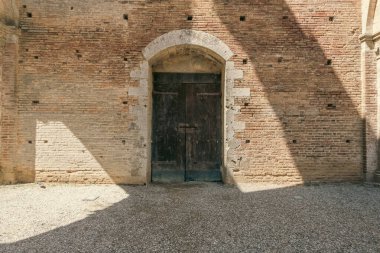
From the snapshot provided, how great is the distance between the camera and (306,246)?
2971 millimetres

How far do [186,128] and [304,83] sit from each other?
2.99 metres

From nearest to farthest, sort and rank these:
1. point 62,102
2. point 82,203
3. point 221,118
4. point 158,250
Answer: point 158,250
point 82,203
point 62,102
point 221,118

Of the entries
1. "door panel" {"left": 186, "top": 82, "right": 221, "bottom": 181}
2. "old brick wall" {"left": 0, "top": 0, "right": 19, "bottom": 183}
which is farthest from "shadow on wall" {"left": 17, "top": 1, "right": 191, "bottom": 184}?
"door panel" {"left": 186, "top": 82, "right": 221, "bottom": 181}

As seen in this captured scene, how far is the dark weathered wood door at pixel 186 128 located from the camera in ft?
22.0

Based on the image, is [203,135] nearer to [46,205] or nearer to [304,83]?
[304,83]

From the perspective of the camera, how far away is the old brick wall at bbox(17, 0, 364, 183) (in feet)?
19.9

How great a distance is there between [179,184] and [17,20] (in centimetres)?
530

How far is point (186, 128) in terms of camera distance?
675 cm

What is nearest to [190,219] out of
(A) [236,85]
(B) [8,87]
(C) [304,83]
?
(A) [236,85]

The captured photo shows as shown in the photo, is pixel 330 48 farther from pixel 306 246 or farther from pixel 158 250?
pixel 158 250

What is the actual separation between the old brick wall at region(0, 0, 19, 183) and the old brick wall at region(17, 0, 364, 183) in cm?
16

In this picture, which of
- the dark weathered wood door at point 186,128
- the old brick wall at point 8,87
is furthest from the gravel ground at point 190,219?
the dark weathered wood door at point 186,128

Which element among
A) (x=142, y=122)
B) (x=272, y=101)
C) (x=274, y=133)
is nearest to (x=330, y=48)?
(x=272, y=101)

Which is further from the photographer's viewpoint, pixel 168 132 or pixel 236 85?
pixel 168 132
